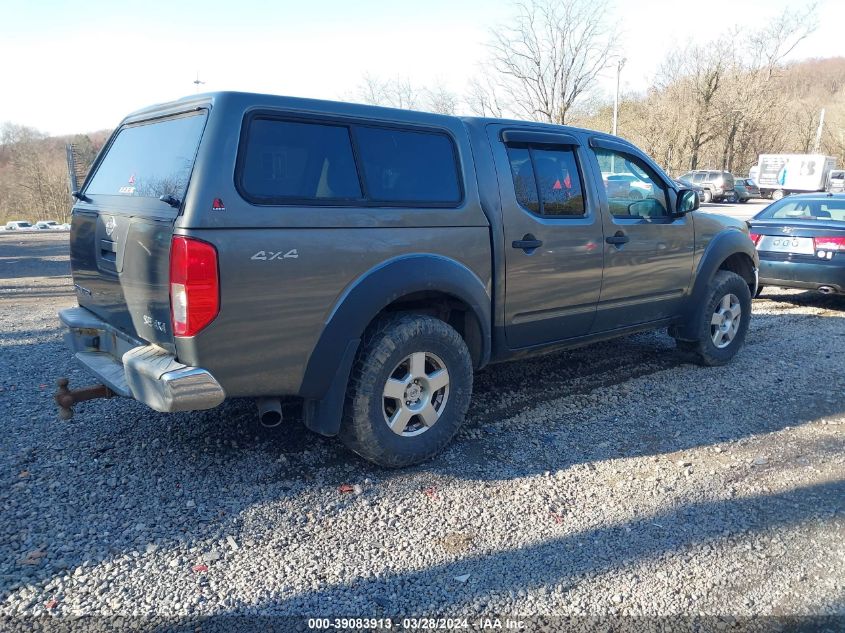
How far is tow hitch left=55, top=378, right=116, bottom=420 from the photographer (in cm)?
349

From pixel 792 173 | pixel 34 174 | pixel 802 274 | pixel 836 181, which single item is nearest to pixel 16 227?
pixel 34 174

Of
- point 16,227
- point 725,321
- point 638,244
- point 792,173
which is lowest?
point 16,227

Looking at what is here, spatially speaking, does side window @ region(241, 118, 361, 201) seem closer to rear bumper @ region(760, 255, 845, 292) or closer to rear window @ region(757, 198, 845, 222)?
rear bumper @ region(760, 255, 845, 292)

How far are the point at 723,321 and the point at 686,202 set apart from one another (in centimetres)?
135

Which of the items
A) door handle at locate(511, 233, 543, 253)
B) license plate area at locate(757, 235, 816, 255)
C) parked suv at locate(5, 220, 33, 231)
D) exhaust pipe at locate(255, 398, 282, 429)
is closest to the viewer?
exhaust pipe at locate(255, 398, 282, 429)

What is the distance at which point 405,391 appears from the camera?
11.9 ft

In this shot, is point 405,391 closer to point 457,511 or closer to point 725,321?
point 457,511

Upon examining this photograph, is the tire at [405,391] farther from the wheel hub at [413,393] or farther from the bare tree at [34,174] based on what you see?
the bare tree at [34,174]

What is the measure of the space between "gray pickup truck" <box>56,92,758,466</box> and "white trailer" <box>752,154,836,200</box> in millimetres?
41720

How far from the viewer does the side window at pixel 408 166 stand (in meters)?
3.50

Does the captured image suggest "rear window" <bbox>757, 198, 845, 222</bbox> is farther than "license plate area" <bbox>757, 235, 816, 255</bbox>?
Yes

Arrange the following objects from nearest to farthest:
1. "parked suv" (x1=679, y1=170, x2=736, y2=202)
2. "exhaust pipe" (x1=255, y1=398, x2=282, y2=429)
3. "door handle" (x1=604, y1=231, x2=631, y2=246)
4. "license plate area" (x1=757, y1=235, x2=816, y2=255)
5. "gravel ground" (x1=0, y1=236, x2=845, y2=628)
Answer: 1. "gravel ground" (x1=0, y1=236, x2=845, y2=628)
2. "exhaust pipe" (x1=255, y1=398, x2=282, y2=429)
3. "door handle" (x1=604, y1=231, x2=631, y2=246)
4. "license plate area" (x1=757, y1=235, x2=816, y2=255)
5. "parked suv" (x1=679, y1=170, x2=736, y2=202)

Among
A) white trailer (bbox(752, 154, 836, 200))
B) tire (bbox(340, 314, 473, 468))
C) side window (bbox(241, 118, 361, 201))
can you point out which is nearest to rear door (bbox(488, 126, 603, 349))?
tire (bbox(340, 314, 473, 468))

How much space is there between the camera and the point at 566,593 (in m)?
2.64
